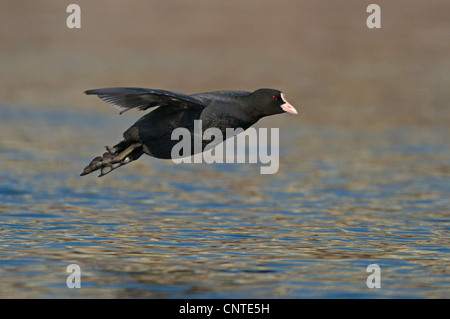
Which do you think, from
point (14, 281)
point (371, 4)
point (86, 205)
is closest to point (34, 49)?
point (371, 4)

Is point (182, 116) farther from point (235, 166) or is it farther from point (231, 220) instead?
point (235, 166)

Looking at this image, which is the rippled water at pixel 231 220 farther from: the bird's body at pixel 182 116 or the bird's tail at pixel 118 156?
the bird's body at pixel 182 116

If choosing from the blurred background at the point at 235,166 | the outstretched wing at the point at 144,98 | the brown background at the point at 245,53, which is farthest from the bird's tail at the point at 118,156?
the brown background at the point at 245,53

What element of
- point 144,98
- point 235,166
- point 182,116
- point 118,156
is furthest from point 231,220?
point 235,166

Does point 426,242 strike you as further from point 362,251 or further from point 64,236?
point 64,236

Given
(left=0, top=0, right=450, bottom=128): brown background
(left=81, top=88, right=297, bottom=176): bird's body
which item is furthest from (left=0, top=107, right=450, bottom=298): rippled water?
(left=0, top=0, right=450, bottom=128): brown background

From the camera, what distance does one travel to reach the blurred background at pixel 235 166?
410 inches

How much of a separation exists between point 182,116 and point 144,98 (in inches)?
25.1

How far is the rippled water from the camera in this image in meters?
9.90

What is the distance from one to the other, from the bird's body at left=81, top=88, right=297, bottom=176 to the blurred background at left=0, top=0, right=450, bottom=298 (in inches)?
43.5

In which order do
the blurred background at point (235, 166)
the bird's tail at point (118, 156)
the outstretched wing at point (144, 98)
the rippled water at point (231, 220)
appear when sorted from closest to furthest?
the rippled water at point (231, 220), the outstretched wing at point (144, 98), the blurred background at point (235, 166), the bird's tail at point (118, 156)

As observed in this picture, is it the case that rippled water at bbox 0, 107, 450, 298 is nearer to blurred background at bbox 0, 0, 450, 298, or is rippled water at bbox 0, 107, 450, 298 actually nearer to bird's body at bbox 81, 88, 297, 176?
blurred background at bbox 0, 0, 450, 298

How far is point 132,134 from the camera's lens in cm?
1118

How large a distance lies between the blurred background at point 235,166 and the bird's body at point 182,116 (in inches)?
43.5
